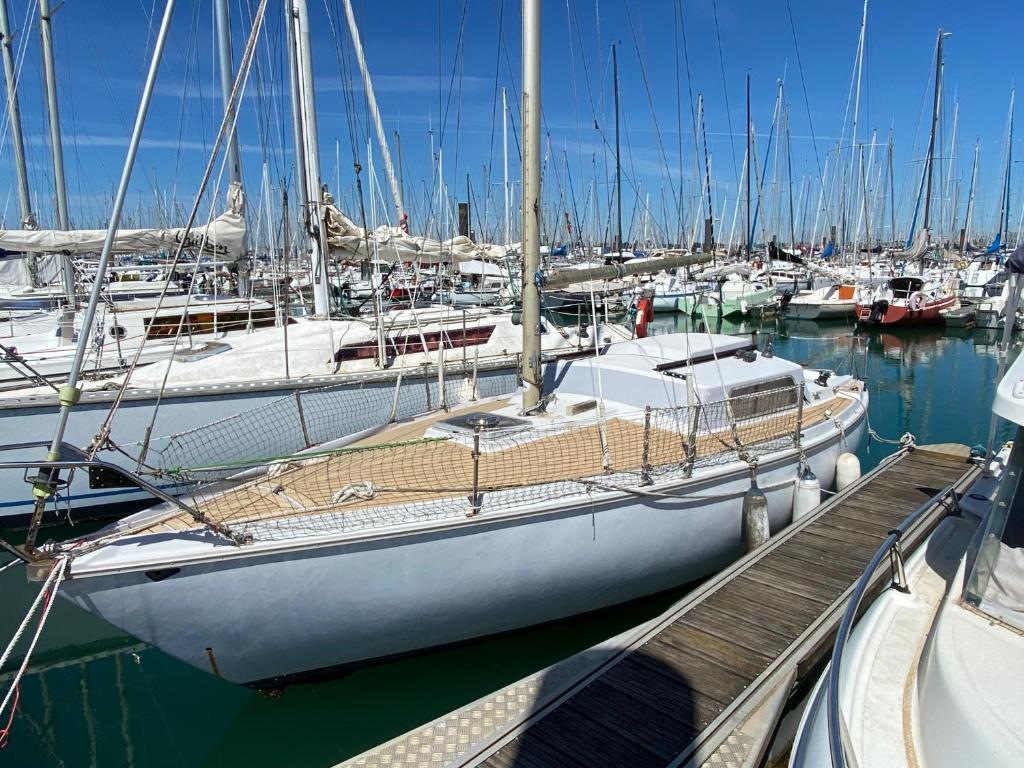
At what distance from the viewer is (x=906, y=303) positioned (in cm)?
3097

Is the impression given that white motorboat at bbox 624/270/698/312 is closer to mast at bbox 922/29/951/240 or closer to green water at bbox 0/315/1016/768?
mast at bbox 922/29/951/240

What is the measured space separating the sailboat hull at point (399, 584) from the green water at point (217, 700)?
0.51 metres

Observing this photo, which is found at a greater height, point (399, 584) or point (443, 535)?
point (443, 535)

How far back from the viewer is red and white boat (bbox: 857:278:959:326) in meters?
31.0

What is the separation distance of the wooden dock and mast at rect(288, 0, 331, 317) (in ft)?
30.4

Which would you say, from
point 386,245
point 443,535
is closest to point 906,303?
point 386,245

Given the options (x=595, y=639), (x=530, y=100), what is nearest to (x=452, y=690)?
(x=595, y=639)

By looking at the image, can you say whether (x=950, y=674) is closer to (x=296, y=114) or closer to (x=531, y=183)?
(x=531, y=183)

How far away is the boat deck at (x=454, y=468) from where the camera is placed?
5906mm

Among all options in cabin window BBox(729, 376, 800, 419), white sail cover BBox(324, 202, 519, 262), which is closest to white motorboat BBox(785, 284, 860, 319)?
white sail cover BBox(324, 202, 519, 262)

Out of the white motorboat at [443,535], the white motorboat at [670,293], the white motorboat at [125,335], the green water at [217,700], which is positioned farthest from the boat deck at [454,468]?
the white motorboat at [670,293]

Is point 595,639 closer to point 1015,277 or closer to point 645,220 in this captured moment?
point 1015,277

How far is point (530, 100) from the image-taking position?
23.8 feet

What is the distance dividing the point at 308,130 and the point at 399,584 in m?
8.87
